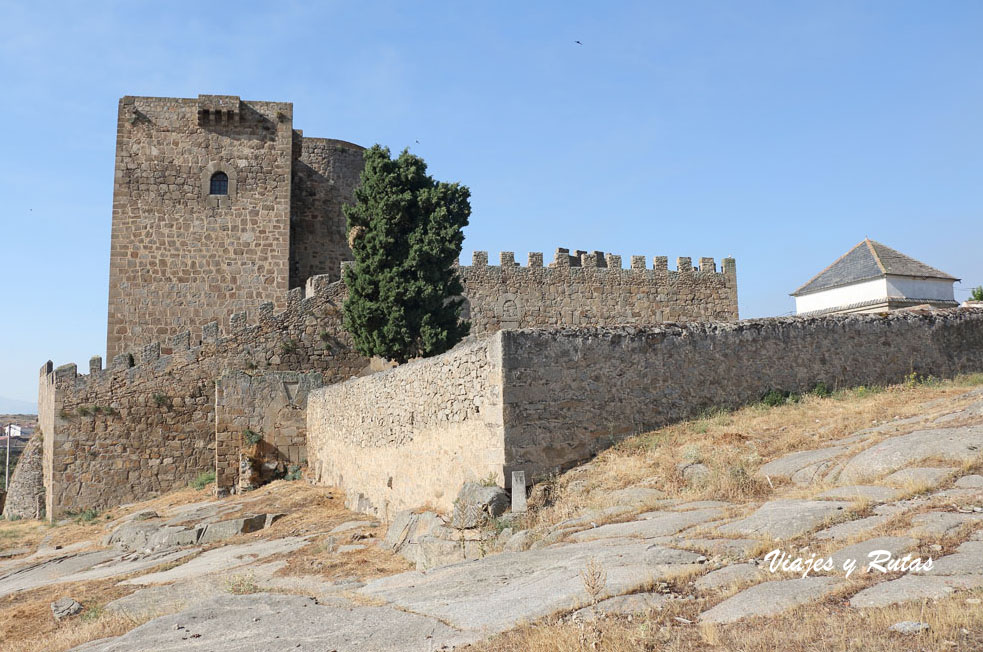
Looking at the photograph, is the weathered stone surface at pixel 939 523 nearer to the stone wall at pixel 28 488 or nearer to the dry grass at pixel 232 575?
the dry grass at pixel 232 575

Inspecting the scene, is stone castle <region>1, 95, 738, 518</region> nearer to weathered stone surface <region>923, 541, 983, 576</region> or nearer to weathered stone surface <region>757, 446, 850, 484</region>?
weathered stone surface <region>757, 446, 850, 484</region>

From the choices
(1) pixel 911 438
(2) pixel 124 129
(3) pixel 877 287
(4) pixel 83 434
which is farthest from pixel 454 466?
(3) pixel 877 287

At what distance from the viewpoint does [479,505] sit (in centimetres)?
859

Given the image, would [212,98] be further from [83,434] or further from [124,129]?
[83,434]

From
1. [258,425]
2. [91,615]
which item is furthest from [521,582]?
[258,425]

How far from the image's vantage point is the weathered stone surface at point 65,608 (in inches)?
342

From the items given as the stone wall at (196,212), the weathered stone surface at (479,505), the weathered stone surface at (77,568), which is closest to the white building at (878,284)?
the stone wall at (196,212)

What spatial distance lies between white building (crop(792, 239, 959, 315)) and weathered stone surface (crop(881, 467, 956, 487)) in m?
21.5

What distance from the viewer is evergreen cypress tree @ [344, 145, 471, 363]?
18.8m

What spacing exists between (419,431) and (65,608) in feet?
15.1

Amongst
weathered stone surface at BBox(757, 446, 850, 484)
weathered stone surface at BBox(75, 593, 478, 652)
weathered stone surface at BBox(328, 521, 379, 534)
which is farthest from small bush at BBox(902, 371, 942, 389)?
weathered stone surface at BBox(75, 593, 478, 652)

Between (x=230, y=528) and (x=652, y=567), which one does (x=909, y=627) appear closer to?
(x=652, y=567)

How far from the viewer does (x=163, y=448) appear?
65.1ft

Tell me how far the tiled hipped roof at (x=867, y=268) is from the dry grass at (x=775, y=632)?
82.6ft
